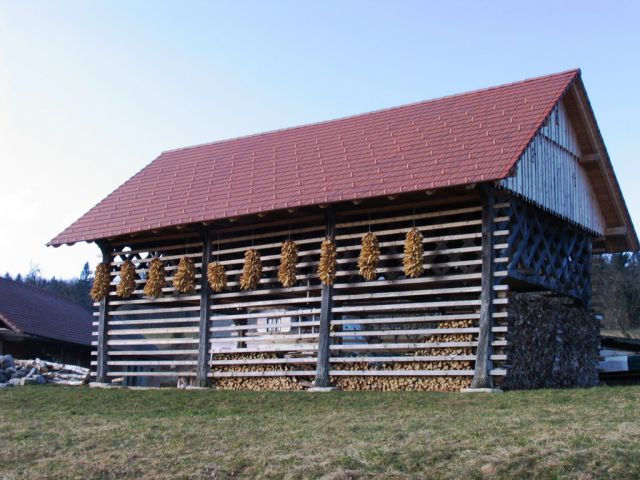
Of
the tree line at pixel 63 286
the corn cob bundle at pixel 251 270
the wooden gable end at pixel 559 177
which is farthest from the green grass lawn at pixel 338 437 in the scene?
the tree line at pixel 63 286

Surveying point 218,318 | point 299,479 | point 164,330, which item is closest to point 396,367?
point 218,318

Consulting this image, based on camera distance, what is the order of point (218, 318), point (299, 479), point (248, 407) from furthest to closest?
point (218, 318), point (248, 407), point (299, 479)

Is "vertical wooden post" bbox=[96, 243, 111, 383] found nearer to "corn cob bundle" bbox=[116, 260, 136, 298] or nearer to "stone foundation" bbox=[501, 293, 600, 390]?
"corn cob bundle" bbox=[116, 260, 136, 298]

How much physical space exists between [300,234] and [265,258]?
1.04 meters

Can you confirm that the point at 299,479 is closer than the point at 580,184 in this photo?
Yes

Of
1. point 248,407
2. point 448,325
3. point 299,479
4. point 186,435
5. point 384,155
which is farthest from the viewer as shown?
point 384,155

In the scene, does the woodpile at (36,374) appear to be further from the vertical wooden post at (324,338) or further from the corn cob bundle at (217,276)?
the vertical wooden post at (324,338)

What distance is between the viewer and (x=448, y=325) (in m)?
19.1

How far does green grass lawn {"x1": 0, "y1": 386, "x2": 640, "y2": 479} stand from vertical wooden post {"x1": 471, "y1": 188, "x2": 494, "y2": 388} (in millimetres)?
1199

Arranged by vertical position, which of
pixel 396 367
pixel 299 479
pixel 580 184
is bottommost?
pixel 299 479

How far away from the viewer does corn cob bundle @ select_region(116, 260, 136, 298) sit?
2428 cm

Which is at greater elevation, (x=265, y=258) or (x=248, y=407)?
(x=265, y=258)

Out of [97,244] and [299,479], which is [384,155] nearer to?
[97,244]

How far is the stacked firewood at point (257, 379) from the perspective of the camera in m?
21.3
